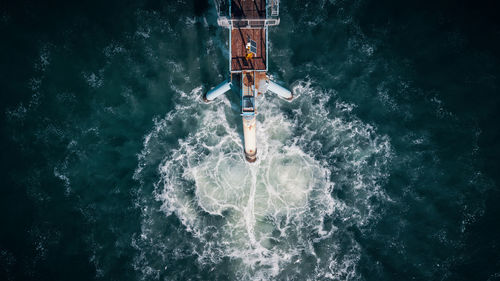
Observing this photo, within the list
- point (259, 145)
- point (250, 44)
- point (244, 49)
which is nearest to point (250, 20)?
point (250, 44)

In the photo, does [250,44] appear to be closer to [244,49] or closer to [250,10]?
[244,49]

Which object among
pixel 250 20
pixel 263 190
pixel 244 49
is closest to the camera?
pixel 250 20

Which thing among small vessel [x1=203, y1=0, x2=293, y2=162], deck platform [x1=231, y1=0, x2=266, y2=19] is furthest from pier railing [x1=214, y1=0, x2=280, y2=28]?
deck platform [x1=231, y1=0, x2=266, y2=19]

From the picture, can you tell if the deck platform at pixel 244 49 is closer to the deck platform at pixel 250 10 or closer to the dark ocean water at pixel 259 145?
the deck platform at pixel 250 10

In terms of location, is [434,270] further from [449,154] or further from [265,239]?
[265,239]

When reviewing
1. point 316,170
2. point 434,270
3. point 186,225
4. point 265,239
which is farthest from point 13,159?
point 434,270
